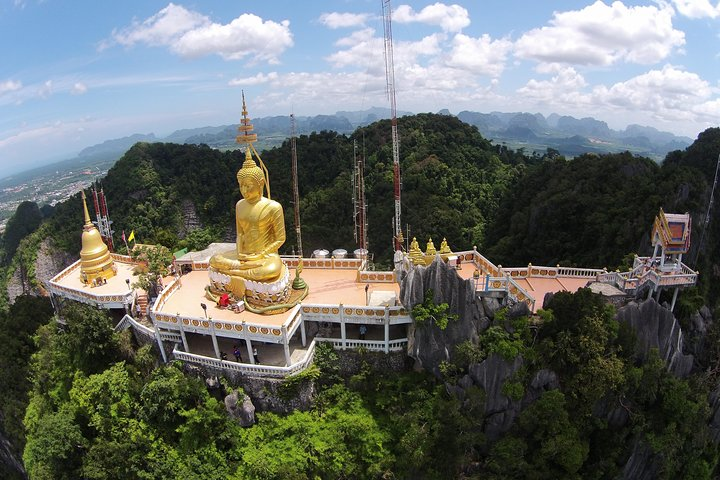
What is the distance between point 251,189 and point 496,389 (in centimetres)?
1427

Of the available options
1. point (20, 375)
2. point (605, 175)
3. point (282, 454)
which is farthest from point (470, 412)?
point (605, 175)

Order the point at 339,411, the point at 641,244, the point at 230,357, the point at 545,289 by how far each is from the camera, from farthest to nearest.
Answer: the point at 641,244 < the point at 545,289 < the point at 230,357 < the point at 339,411

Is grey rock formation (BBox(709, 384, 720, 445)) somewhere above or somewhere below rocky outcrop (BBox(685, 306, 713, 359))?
below

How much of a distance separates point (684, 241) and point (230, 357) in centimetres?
2124

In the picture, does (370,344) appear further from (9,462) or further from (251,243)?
(9,462)

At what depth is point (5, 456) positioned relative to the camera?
1168 inches

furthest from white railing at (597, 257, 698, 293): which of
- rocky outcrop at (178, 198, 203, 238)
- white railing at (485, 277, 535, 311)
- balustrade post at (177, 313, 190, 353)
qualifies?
rocky outcrop at (178, 198, 203, 238)

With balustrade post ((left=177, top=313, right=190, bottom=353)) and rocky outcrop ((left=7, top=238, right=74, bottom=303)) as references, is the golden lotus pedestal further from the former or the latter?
rocky outcrop ((left=7, top=238, right=74, bottom=303))

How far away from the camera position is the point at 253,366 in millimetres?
18766

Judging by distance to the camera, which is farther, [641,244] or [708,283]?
[641,244]

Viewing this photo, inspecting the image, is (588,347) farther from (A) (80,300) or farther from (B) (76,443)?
(A) (80,300)

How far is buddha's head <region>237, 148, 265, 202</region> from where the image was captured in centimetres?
2138

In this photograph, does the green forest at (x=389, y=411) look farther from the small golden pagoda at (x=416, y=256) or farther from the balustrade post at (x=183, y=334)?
the small golden pagoda at (x=416, y=256)

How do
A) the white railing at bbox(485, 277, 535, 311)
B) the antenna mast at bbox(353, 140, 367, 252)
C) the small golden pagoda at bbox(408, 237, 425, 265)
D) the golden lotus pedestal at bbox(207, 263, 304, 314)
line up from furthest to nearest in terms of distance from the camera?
the antenna mast at bbox(353, 140, 367, 252) → the small golden pagoda at bbox(408, 237, 425, 265) → the golden lotus pedestal at bbox(207, 263, 304, 314) → the white railing at bbox(485, 277, 535, 311)
